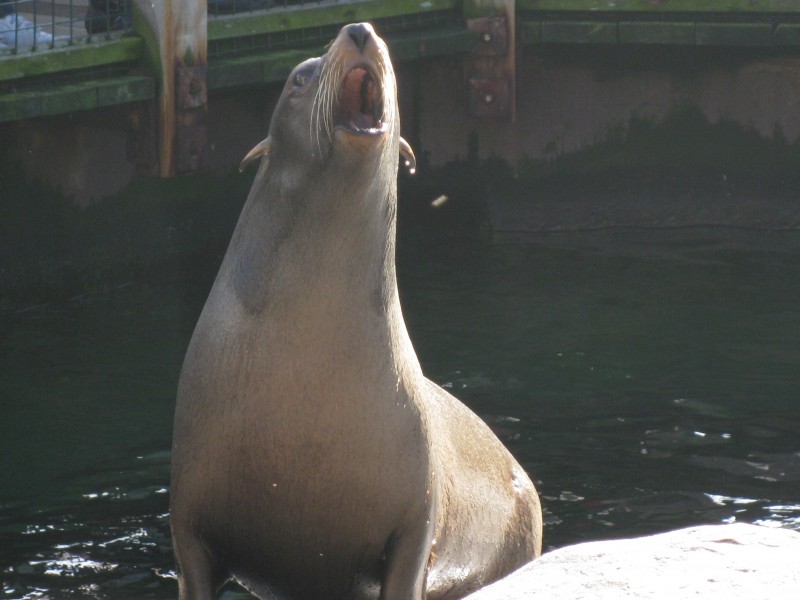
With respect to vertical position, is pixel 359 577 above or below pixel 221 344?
below

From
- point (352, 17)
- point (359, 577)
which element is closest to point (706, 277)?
point (352, 17)

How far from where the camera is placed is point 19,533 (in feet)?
19.2

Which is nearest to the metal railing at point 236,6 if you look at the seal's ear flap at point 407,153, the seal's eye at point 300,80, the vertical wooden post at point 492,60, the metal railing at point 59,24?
the metal railing at point 59,24

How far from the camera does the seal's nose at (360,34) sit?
3.78m

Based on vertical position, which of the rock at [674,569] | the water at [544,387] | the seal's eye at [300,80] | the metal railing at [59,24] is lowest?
the water at [544,387]

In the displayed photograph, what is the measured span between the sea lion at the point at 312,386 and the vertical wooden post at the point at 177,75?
4.46 m

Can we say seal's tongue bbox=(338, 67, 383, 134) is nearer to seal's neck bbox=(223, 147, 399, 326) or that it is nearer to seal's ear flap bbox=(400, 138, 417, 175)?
seal's neck bbox=(223, 147, 399, 326)

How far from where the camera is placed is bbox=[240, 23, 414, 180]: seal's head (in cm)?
381

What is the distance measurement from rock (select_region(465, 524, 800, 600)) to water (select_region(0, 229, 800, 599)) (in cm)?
209

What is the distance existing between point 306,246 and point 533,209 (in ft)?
23.2

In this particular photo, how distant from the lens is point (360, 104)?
13.0 feet

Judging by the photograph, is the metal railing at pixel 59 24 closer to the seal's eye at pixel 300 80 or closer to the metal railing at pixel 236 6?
the metal railing at pixel 236 6

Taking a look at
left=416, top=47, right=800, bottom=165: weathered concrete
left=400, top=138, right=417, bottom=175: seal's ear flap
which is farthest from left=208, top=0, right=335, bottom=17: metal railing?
left=400, top=138, right=417, bottom=175: seal's ear flap

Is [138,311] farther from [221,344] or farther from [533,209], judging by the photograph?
[221,344]
